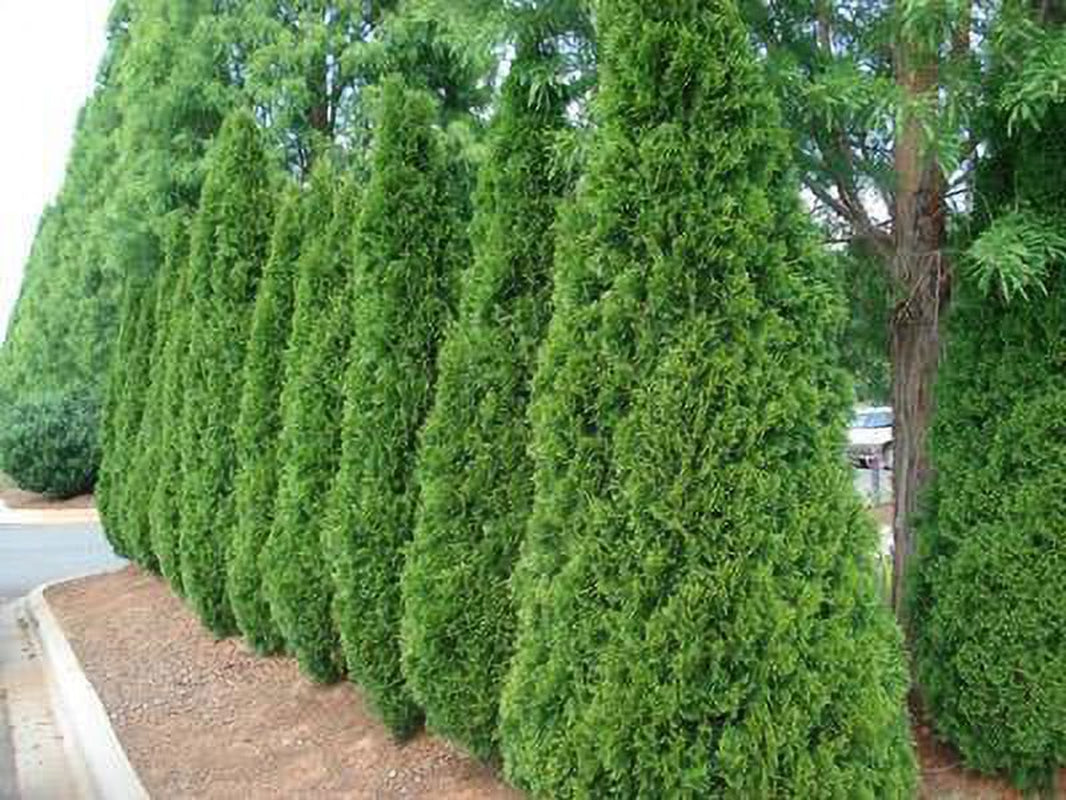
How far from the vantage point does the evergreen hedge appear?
3.88 m

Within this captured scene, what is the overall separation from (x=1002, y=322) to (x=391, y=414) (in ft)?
8.56

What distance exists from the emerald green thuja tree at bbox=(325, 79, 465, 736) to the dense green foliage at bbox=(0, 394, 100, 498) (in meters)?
18.0

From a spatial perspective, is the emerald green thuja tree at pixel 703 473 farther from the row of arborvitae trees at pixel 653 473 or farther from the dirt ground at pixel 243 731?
the dirt ground at pixel 243 731

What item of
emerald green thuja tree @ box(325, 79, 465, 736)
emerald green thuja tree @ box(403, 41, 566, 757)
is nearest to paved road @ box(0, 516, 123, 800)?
emerald green thuja tree @ box(325, 79, 465, 736)

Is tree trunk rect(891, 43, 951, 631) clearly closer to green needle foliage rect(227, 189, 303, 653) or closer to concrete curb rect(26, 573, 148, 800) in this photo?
concrete curb rect(26, 573, 148, 800)

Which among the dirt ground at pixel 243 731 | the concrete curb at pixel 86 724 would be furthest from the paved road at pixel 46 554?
the dirt ground at pixel 243 731

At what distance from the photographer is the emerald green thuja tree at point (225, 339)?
7.91 metres

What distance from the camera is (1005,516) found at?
13.1ft

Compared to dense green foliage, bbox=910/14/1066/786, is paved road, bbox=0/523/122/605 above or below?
below

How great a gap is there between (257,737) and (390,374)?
2.06 m

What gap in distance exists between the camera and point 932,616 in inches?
166

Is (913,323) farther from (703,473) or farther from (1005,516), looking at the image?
(703,473)

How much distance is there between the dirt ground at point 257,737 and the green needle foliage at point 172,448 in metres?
0.71

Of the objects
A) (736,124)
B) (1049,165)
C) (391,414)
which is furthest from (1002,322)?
(391,414)
